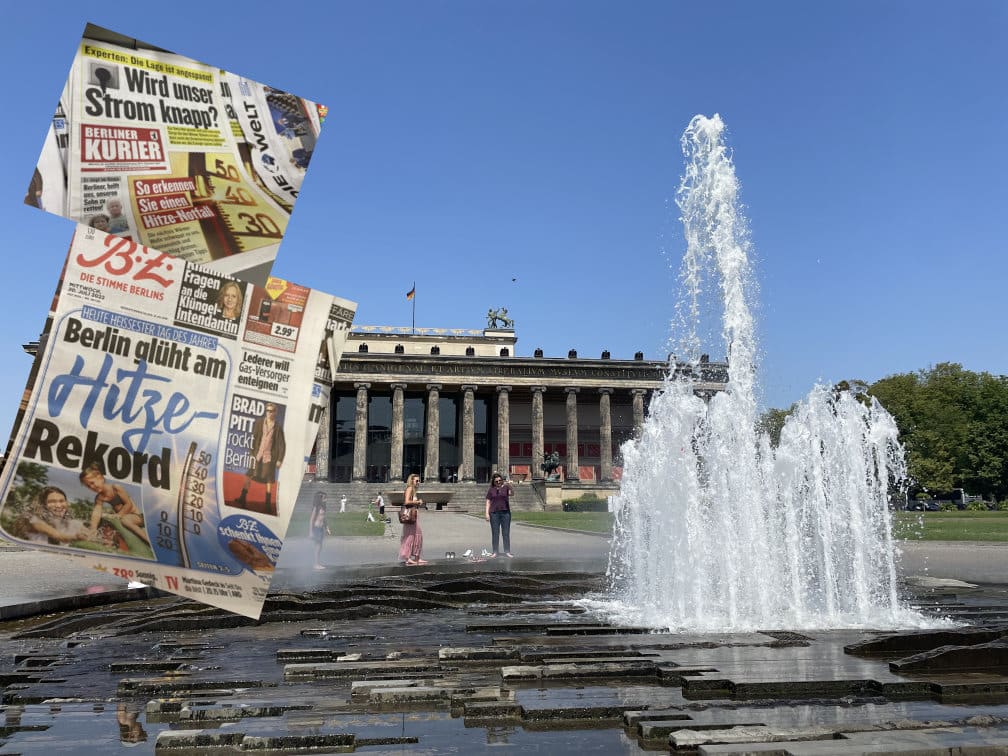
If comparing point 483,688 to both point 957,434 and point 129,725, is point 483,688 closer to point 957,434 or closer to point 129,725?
point 129,725

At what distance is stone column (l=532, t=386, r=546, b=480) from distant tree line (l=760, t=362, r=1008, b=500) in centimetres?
1875

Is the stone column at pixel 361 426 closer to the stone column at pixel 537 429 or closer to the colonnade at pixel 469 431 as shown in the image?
the colonnade at pixel 469 431

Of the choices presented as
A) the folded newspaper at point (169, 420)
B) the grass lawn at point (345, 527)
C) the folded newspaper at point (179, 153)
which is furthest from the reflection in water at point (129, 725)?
the grass lawn at point (345, 527)

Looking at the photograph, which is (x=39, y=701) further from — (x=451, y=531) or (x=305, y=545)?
(x=451, y=531)

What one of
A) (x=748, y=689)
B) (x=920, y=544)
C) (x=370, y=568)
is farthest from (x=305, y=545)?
(x=748, y=689)

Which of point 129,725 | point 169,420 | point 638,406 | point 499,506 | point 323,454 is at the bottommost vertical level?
point 129,725

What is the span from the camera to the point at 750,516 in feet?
38.2

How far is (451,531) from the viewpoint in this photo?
1208 inches

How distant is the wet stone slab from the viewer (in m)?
4.37

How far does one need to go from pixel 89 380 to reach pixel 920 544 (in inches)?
909

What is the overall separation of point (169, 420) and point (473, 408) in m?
71.6

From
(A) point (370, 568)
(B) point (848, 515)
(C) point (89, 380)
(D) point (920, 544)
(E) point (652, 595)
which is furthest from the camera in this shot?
(D) point (920, 544)

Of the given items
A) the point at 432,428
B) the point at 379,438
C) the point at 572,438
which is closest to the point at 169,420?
the point at 432,428

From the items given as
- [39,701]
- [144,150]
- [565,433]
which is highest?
[565,433]
